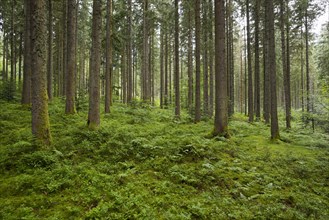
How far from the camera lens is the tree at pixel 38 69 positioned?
7.55m

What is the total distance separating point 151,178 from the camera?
666 centimetres

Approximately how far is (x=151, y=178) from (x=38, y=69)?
5.19 meters

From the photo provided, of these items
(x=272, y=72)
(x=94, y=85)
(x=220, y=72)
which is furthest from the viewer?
(x=272, y=72)

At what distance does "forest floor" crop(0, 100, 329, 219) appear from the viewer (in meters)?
5.09

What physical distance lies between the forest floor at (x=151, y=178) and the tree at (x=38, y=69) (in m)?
0.68

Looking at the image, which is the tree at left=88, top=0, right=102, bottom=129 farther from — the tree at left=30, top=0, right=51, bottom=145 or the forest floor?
the tree at left=30, top=0, right=51, bottom=145

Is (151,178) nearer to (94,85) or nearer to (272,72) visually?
(94,85)

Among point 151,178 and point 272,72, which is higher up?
point 272,72

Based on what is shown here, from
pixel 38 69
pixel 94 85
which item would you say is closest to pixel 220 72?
pixel 94 85

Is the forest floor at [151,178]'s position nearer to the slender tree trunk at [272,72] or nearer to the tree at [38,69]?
the tree at [38,69]

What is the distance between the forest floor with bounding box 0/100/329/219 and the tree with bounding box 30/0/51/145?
68 cm

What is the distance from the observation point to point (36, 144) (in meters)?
7.34

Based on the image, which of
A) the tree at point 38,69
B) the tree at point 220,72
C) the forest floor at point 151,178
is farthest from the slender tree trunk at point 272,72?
the tree at point 38,69

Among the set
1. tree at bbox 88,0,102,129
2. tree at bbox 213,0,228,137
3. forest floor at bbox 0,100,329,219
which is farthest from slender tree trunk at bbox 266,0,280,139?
tree at bbox 88,0,102,129
